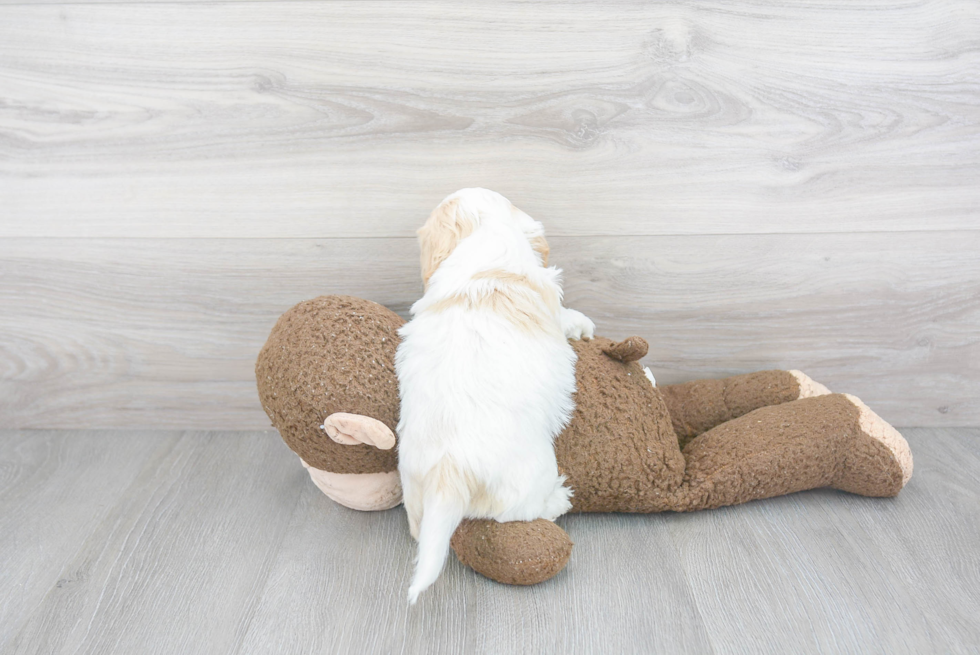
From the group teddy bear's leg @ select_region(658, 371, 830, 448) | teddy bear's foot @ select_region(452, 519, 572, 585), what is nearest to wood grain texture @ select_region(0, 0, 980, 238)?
teddy bear's leg @ select_region(658, 371, 830, 448)

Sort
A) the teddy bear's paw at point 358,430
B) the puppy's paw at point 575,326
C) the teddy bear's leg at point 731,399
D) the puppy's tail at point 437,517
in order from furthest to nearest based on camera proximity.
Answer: the teddy bear's leg at point 731,399 → the puppy's paw at point 575,326 → the teddy bear's paw at point 358,430 → the puppy's tail at point 437,517

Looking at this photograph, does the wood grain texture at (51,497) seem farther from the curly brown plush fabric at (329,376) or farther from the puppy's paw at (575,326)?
the puppy's paw at (575,326)

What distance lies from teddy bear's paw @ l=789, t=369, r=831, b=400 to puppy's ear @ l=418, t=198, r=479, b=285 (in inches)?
22.9

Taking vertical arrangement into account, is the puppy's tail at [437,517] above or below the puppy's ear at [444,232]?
below

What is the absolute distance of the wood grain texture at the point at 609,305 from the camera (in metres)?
1.08

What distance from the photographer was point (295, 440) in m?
0.89

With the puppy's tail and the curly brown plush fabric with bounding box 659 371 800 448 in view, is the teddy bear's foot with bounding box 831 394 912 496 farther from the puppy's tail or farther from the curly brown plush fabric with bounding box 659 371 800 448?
the puppy's tail

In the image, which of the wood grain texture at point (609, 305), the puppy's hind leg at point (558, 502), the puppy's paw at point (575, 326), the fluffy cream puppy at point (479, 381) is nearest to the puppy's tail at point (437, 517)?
the fluffy cream puppy at point (479, 381)

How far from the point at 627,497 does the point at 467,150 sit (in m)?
0.55

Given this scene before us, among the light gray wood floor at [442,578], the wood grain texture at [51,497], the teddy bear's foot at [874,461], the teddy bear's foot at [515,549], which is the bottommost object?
the wood grain texture at [51,497]

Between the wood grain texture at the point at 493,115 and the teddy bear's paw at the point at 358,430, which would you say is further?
the wood grain texture at the point at 493,115

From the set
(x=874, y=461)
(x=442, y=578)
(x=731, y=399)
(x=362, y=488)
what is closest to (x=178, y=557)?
(x=362, y=488)

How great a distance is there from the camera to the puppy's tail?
28.5 inches

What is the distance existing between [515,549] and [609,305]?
18.1 inches
